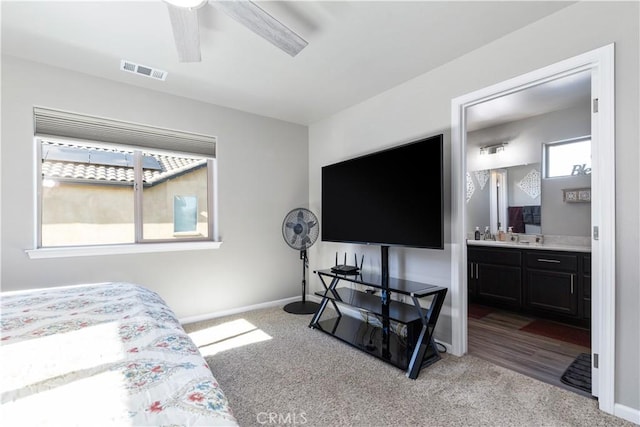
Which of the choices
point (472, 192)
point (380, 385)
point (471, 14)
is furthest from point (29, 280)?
point (472, 192)

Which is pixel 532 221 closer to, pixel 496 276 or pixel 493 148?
pixel 496 276

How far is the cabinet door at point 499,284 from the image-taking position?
3498mm

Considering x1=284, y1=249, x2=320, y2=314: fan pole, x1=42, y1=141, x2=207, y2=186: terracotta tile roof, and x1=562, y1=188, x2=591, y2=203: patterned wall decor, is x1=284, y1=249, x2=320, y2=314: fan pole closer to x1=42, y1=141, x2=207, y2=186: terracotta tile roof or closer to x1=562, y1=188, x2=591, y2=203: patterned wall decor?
x1=42, y1=141, x2=207, y2=186: terracotta tile roof

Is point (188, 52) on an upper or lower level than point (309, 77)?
lower

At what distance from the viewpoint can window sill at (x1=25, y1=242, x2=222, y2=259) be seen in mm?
2527

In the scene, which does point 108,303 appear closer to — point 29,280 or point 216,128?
point 29,280

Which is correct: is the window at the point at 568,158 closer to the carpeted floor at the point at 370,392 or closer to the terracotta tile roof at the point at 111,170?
the carpeted floor at the point at 370,392

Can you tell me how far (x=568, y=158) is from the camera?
3580mm

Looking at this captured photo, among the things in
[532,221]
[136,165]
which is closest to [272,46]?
[136,165]

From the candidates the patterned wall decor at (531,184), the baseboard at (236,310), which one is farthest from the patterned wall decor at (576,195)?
the baseboard at (236,310)

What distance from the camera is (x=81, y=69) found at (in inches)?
103

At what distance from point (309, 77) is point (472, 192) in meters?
3.05

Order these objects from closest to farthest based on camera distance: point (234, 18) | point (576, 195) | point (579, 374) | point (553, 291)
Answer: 1. point (234, 18)
2. point (579, 374)
3. point (553, 291)
4. point (576, 195)

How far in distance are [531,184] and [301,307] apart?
131 inches
